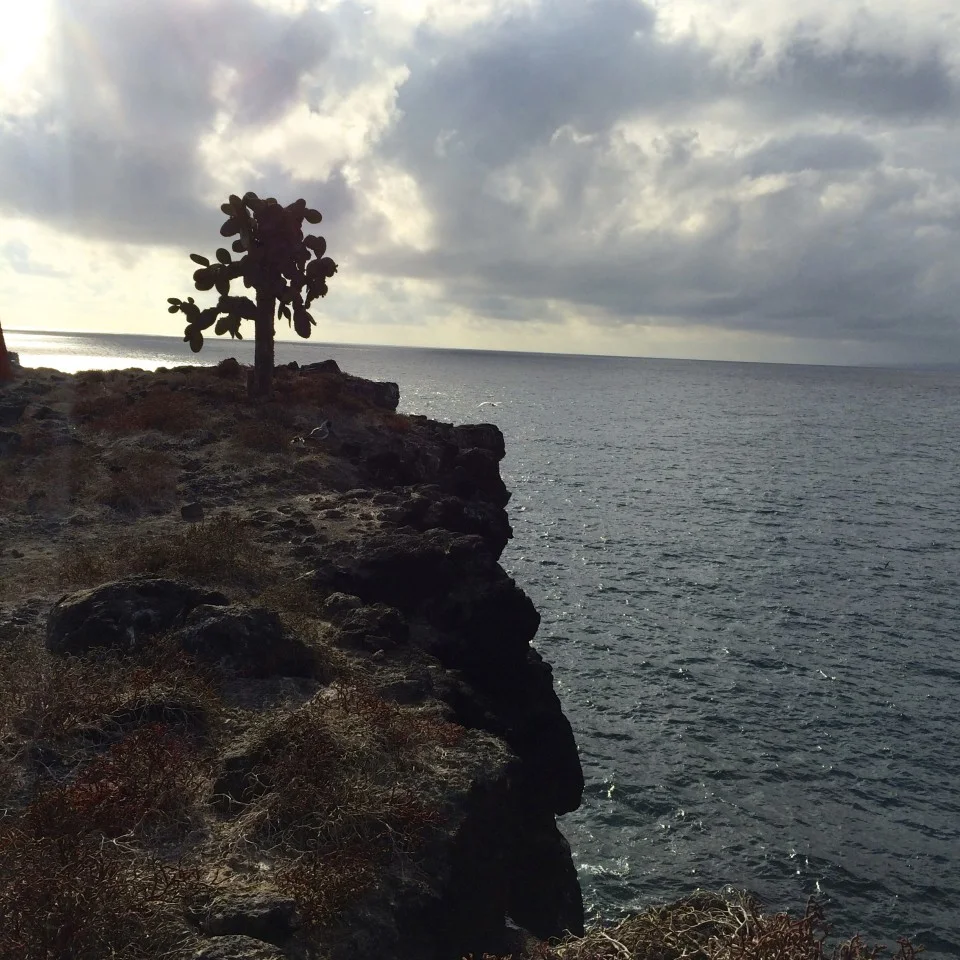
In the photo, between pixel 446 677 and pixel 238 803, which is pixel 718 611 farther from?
pixel 238 803

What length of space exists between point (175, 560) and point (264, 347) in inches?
924

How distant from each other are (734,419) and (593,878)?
423 feet

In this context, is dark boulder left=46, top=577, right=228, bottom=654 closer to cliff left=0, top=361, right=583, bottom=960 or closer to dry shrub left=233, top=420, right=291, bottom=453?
cliff left=0, top=361, right=583, bottom=960

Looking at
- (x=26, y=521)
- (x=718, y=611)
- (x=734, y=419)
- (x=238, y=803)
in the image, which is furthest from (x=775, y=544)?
(x=734, y=419)

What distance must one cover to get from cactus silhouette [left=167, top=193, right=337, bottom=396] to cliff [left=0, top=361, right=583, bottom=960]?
1528 centimetres

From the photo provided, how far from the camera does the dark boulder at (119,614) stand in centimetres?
1260

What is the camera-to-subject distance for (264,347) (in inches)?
1524

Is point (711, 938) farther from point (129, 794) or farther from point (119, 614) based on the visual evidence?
point (119, 614)

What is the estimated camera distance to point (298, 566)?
741 inches

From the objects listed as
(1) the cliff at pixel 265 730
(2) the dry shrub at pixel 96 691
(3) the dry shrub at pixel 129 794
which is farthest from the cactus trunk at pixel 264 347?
(3) the dry shrub at pixel 129 794

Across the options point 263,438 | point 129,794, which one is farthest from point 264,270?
point 129,794

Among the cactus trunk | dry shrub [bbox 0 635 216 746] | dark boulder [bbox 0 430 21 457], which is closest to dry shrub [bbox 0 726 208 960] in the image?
dry shrub [bbox 0 635 216 746]

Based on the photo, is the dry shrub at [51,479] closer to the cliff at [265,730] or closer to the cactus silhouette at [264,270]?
the cliff at [265,730]

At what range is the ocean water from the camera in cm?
1897
